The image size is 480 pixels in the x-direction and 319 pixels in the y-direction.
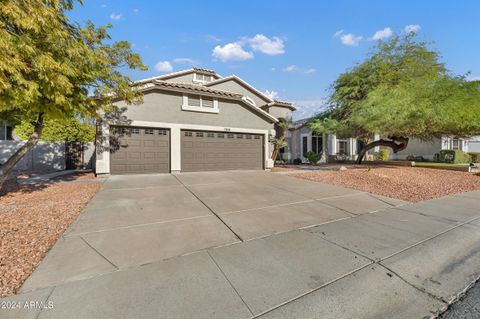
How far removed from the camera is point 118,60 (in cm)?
841

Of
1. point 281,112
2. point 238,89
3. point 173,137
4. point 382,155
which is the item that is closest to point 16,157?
point 173,137

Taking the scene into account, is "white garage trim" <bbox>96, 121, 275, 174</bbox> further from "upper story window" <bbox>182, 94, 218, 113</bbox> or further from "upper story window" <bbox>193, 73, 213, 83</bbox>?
"upper story window" <bbox>193, 73, 213, 83</bbox>

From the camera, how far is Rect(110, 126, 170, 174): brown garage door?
11.1 m

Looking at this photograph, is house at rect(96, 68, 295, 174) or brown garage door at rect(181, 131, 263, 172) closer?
house at rect(96, 68, 295, 174)

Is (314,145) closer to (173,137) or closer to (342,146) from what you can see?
(342,146)

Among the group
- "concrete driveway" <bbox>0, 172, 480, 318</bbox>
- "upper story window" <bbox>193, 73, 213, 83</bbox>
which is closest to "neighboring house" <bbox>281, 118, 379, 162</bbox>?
"upper story window" <bbox>193, 73, 213, 83</bbox>

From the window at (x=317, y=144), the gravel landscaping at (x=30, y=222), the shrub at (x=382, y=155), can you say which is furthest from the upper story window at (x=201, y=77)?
the shrub at (x=382, y=155)

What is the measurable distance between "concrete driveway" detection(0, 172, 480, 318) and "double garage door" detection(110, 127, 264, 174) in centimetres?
561

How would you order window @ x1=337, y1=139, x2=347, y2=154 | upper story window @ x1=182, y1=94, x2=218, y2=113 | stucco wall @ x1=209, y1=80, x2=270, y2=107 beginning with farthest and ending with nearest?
1. window @ x1=337, y1=139, x2=347, y2=154
2. stucco wall @ x1=209, y1=80, x2=270, y2=107
3. upper story window @ x1=182, y1=94, x2=218, y2=113

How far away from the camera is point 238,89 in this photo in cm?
1983

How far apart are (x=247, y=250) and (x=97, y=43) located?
841 centimetres

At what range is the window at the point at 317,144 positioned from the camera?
885 inches

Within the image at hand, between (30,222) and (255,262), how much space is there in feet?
15.9

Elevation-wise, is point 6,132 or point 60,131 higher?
point 6,132
